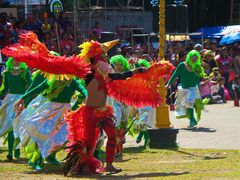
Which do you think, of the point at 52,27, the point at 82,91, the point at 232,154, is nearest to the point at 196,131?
the point at 232,154

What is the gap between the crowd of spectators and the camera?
74.2 ft

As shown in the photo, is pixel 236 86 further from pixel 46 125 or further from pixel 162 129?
pixel 46 125

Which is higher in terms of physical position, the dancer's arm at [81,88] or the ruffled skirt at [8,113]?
the dancer's arm at [81,88]

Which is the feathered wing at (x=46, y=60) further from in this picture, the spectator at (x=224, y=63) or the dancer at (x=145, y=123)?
the spectator at (x=224, y=63)

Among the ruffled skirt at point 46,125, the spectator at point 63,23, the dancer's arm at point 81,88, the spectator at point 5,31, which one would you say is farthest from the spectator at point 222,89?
the ruffled skirt at point 46,125

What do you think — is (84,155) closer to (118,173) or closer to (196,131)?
(118,173)

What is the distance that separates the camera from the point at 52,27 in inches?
980

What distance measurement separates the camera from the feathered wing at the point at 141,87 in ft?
36.9

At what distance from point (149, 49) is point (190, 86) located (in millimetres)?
7754

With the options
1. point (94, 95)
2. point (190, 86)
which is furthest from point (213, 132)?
point (94, 95)

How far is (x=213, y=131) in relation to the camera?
1722cm

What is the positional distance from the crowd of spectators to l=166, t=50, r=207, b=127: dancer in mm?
3247

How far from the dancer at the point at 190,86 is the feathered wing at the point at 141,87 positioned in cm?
647

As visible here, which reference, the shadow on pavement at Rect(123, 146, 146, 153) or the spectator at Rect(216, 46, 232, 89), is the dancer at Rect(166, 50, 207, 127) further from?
the spectator at Rect(216, 46, 232, 89)
